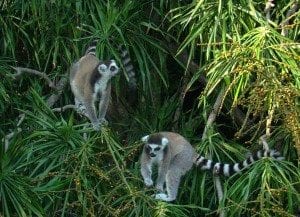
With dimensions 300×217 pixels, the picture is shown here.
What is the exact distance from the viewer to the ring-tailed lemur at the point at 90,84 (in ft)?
21.6

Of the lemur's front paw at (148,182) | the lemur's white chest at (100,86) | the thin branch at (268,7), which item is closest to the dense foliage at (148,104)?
the thin branch at (268,7)

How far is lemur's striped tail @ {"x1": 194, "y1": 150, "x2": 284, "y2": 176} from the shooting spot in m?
5.73

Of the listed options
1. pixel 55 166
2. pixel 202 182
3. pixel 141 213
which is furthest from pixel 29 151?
pixel 202 182

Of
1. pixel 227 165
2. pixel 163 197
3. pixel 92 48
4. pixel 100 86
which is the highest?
pixel 92 48

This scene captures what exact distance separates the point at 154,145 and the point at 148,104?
4.21ft

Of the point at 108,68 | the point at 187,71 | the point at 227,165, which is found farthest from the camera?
the point at 187,71

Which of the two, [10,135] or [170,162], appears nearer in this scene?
[10,135]

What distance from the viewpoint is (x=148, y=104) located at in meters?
7.28

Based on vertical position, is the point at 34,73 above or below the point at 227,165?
above

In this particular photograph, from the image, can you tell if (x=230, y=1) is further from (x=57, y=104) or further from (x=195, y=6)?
(x=57, y=104)

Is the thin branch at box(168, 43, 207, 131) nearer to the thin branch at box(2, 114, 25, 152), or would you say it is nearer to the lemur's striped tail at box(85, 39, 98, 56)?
the lemur's striped tail at box(85, 39, 98, 56)

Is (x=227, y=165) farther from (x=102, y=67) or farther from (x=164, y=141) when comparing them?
(x=102, y=67)

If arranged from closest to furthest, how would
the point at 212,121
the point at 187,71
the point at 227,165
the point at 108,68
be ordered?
the point at 227,165 → the point at 212,121 → the point at 108,68 → the point at 187,71

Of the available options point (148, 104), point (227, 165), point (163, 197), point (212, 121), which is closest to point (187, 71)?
point (148, 104)
